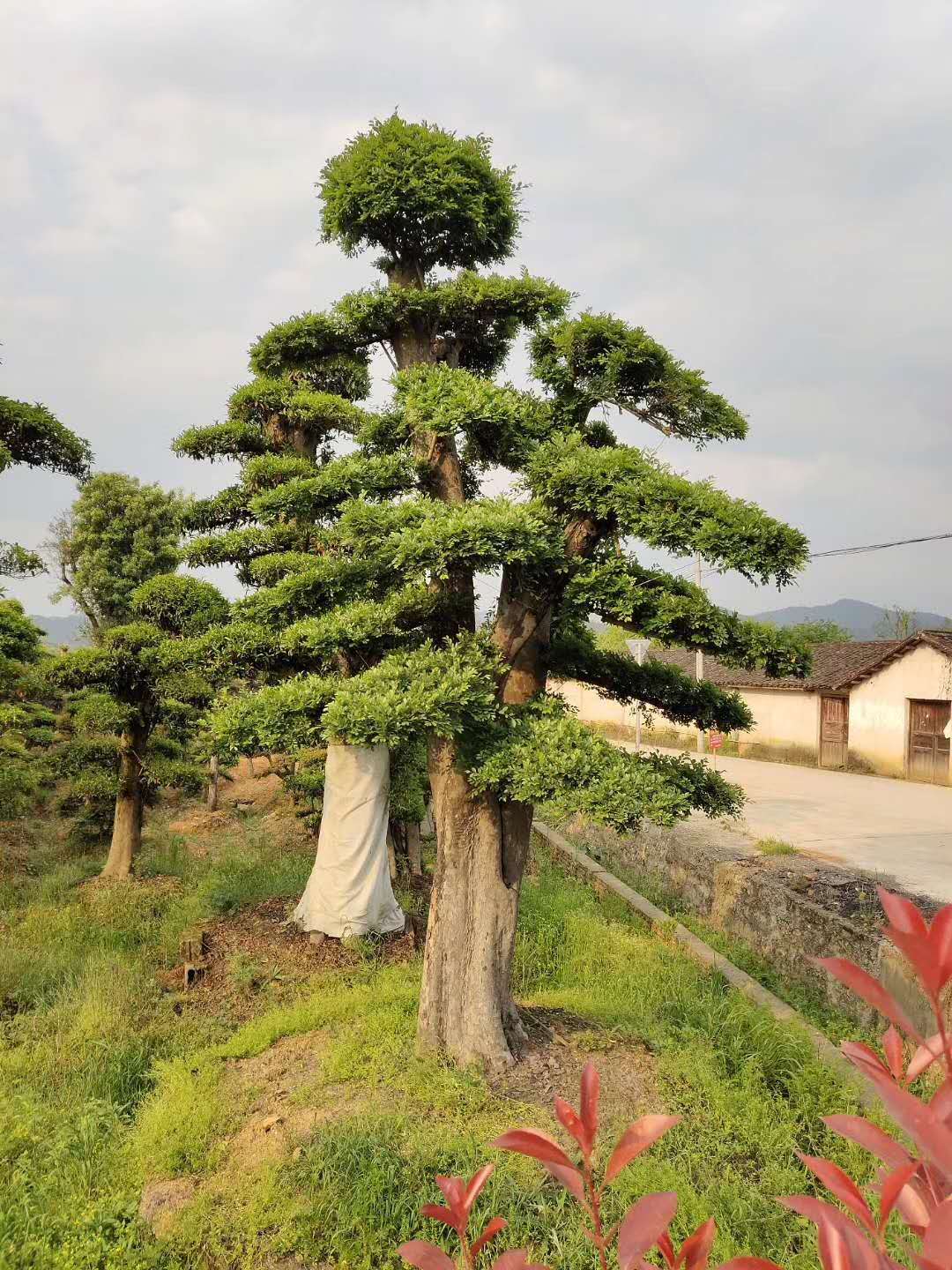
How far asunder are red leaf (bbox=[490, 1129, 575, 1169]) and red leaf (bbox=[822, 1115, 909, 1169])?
0.35 m

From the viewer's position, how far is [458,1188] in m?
1.10

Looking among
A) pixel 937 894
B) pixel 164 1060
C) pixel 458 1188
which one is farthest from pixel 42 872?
pixel 458 1188

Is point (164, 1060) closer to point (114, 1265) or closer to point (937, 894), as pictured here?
point (114, 1265)

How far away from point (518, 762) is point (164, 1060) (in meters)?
3.81

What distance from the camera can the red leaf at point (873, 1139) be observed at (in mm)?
916

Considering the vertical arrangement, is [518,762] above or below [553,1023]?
above

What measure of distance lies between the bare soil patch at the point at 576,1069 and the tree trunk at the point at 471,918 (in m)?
0.22

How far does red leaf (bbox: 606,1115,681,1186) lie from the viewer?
105cm

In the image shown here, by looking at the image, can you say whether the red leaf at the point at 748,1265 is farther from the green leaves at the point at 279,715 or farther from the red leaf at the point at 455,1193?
the green leaves at the point at 279,715

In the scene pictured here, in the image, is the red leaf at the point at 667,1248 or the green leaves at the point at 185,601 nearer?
the red leaf at the point at 667,1248

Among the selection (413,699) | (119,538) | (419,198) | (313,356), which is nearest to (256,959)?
(413,699)

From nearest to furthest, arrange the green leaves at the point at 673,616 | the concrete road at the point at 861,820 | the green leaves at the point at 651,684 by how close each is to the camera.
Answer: the green leaves at the point at 673,616
the green leaves at the point at 651,684
the concrete road at the point at 861,820

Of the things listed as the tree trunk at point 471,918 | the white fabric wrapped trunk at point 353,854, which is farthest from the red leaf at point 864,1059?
the white fabric wrapped trunk at point 353,854

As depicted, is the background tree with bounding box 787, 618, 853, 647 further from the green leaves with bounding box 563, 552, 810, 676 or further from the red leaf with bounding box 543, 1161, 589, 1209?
the red leaf with bounding box 543, 1161, 589, 1209
